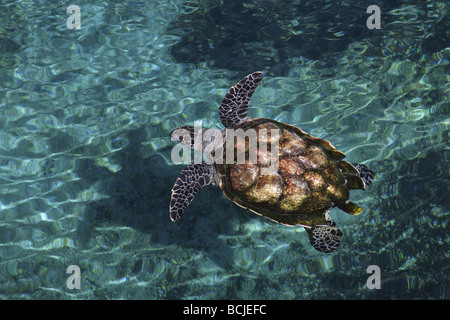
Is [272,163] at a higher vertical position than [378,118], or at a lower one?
lower

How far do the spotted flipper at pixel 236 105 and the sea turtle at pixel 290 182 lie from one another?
75 centimetres

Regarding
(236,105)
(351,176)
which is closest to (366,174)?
(351,176)

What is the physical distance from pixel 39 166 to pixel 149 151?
1.91 meters

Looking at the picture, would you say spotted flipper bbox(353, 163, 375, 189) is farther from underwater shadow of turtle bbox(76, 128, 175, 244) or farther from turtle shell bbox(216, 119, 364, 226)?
underwater shadow of turtle bbox(76, 128, 175, 244)

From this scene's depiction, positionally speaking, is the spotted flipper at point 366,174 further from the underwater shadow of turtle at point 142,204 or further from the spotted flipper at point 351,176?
the underwater shadow of turtle at point 142,204

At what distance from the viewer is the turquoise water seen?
5.05 meters

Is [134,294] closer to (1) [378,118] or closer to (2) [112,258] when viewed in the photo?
(2) [112,258]

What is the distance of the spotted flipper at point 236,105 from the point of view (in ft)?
19.5

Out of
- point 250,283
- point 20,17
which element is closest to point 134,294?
point 250,283

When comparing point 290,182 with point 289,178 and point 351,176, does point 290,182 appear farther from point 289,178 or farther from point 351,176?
point 351,176

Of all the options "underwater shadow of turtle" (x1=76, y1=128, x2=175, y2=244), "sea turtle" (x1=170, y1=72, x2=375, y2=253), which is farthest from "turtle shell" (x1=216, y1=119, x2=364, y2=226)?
"underwater shadow of turtle" (x1=76, y1=128, x2=175, y2=244)

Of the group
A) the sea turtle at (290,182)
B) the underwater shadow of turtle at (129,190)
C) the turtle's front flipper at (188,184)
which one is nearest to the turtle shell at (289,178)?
the sea turtle at (290,182)

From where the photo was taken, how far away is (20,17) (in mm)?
8734

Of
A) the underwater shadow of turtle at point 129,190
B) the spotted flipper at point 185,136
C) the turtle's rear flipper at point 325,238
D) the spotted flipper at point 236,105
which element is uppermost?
the spotted flipper at point 236,105
